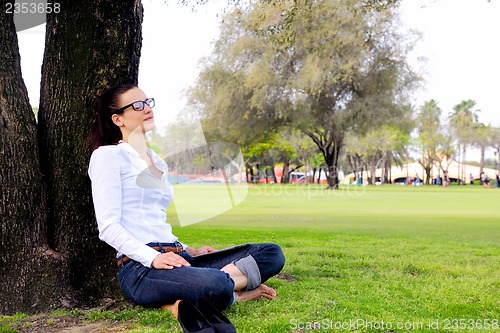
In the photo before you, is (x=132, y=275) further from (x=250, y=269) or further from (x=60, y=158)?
(x=60, y=158)

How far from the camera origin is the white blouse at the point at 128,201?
347 centimetres

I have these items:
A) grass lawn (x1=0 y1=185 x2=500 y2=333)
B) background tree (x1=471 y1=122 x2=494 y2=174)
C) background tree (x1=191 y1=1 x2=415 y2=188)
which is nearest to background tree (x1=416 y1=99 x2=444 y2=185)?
background tree (x1=471 y1=122 x2=494 y2=174)

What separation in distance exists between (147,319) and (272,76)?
29.5 m

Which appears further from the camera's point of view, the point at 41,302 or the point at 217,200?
the point at 217,200

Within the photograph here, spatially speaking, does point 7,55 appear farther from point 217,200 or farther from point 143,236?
point 217,200

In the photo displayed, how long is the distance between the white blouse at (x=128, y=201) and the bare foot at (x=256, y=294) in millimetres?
678

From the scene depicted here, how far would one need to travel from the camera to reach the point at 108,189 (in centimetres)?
352

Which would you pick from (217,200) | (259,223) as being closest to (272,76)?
(217,200)

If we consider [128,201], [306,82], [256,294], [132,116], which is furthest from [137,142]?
[306,82]

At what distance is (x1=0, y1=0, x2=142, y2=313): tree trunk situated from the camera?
4.21 m

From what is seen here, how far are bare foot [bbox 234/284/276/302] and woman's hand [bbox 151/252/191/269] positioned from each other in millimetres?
695
